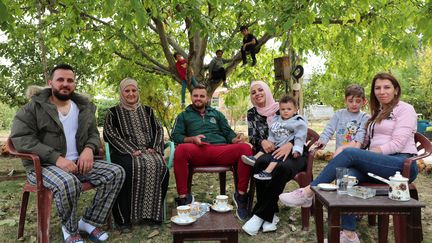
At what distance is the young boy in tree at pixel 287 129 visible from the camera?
3447 mm

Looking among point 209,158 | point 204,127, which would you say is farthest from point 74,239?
point 204,127

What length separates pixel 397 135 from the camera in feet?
9.71

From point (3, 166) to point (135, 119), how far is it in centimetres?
437

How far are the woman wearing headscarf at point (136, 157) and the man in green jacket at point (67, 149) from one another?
18 centimetres

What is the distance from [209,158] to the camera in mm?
3658

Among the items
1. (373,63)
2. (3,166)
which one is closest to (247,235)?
(373,63)

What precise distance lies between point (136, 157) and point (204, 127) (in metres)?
0.88

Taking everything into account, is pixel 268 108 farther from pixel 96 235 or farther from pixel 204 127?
pixel 96 235

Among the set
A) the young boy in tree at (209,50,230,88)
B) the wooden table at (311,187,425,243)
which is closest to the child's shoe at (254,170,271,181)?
the wooden table at (311,187,425,243)

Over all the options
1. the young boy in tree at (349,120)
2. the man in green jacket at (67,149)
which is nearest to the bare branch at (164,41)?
the man in green jacket at (67,149)

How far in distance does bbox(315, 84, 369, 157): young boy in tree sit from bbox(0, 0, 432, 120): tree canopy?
0.79 m

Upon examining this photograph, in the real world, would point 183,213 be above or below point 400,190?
below

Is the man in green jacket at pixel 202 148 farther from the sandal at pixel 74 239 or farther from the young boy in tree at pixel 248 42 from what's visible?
the young boy in tree at pixel 248 42

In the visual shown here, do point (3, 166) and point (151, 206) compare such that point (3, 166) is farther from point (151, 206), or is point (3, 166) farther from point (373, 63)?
point (373, 63)
